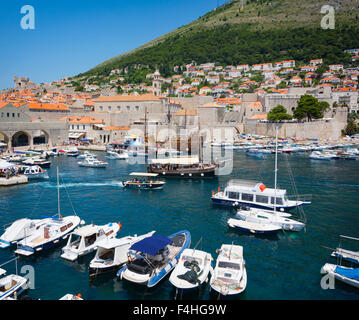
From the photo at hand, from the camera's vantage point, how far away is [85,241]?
1184 cm

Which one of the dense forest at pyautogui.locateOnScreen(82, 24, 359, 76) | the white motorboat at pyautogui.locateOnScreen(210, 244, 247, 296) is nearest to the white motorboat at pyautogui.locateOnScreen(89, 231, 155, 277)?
the white motorboat at pyautogui.locateOnScreen(210, 244, 247, 296)

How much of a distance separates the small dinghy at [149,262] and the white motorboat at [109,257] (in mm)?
402

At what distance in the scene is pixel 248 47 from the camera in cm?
13338

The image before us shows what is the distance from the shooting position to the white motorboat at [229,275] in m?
8.84

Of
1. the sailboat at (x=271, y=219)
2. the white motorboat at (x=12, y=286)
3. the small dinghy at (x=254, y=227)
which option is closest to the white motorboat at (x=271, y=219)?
the sailboat at (x=271, y=219)

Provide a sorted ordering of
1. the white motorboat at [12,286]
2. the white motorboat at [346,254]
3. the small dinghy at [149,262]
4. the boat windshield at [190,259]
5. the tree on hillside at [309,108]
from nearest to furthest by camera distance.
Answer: the white motorboat at [12,286] → the small dinghy at [149,262] → the boat windshield at [190,259] → the white motorboat at [346,254] → the tree on hillside at [309,108]

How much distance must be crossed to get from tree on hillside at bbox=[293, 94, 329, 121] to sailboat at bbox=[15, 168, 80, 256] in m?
55.4

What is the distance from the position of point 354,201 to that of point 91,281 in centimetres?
1753

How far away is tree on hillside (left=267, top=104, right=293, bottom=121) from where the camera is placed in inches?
2313

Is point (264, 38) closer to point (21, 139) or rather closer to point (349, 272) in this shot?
point (21, 139)

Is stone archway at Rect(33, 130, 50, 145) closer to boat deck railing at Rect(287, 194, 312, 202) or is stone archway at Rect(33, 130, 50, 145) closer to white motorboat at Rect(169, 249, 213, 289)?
boat deck railing at Rect(287, 194, 312, 202)

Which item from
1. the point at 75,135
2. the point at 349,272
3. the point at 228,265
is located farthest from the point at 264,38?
the point at 228,265

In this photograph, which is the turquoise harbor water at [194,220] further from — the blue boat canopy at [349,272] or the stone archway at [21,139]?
the stone archway at [21,139]
